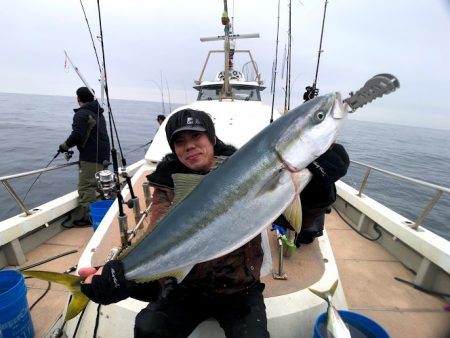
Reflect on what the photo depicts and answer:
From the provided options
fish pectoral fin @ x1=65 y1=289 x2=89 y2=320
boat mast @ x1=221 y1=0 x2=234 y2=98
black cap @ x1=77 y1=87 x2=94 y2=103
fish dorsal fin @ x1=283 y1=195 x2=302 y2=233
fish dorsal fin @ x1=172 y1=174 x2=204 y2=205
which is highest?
boat mast @ x1=221 y1=0 x2=234 y2=98

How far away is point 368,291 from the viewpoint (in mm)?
4172

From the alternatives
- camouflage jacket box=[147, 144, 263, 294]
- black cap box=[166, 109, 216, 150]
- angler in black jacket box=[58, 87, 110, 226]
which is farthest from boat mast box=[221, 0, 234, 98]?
camouflage jacket box=[147, 144, 263, 294]

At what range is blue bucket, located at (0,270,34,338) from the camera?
2.63 meters

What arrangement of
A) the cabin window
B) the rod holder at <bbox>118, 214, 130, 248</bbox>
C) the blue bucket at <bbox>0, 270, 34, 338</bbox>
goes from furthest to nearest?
1. the cabin window
2. the rod holder at <bbox>118, 214, 130, 248</bbox>
3. the blue bucket at <bbox>0, 270, 34, 338</bbox>

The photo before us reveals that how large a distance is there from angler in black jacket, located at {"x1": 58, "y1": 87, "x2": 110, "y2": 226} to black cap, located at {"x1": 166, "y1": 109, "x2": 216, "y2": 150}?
174 inches

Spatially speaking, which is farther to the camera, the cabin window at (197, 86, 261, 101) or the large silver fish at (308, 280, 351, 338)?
the cabin window at (197, 86, 261, 101)

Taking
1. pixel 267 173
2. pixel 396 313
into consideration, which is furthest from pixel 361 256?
pixel 267 173

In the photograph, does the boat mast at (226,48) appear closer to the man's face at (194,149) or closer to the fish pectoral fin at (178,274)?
the man's face at (194,149)

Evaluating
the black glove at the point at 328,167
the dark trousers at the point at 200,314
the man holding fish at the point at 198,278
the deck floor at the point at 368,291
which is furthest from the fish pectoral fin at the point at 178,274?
the deck floor at the point at 368,291

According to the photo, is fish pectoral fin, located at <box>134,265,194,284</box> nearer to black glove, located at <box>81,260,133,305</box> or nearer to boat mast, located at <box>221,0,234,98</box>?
black glove, located at <box>81,260,133,305</box>

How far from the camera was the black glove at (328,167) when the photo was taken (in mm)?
1812

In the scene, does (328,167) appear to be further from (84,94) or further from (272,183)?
(84,94)

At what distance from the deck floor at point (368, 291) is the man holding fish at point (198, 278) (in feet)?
7.31

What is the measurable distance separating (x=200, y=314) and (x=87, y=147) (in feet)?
16.8
